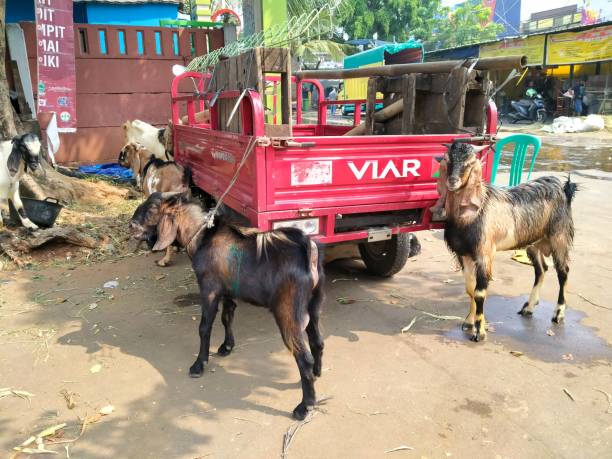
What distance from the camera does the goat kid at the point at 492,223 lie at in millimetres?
3310

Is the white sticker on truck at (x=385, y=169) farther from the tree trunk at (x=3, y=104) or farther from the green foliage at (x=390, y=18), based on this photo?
the green foliage at (x=390, y=18)

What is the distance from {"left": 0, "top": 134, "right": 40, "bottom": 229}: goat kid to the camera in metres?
5.59

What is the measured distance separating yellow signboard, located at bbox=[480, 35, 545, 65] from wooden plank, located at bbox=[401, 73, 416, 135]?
1790 cm

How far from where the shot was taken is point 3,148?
573 centimetres

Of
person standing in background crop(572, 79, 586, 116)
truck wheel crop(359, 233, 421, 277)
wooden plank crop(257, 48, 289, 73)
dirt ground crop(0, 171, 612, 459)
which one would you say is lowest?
dirt ground crop(0, 171, 612, 459)

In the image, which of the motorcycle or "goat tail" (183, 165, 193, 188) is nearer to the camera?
"goat tail" (183, 165, 193, 188)

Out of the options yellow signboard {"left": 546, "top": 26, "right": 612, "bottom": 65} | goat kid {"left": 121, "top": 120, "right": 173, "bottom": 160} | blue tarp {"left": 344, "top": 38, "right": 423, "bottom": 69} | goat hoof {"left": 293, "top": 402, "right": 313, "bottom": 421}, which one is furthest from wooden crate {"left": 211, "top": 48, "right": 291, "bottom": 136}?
yellow signboard {"left": 546, "top": 26, "right": 612, "bottom": 65}

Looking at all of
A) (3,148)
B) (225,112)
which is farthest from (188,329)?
(3,148)

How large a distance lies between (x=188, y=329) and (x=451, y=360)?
1964 mm

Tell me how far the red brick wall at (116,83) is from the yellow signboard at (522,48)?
15.4m

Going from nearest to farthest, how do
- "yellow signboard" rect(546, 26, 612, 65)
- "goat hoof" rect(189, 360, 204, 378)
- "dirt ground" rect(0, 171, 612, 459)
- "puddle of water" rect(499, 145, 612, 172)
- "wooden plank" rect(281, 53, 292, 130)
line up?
"dirt ground" rect(0, 171, 612, 459) < "goat hoof" rect(189, 360, 204, 378) < "wooden plank" rect(281, 53, 292, 130) < "puddle of water" rect(499, 145, 612, 172) < "yellow signboard" rect(546, 26, 612, 65)

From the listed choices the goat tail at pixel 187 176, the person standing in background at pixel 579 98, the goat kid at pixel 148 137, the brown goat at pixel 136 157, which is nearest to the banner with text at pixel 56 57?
the goat kid at pixel 148 137

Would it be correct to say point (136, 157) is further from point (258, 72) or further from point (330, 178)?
point (330, 178)

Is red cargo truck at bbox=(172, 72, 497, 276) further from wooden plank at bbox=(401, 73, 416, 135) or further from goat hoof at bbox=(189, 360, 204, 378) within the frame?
goat hoof at bbox=(189, 360, 204, 378)
